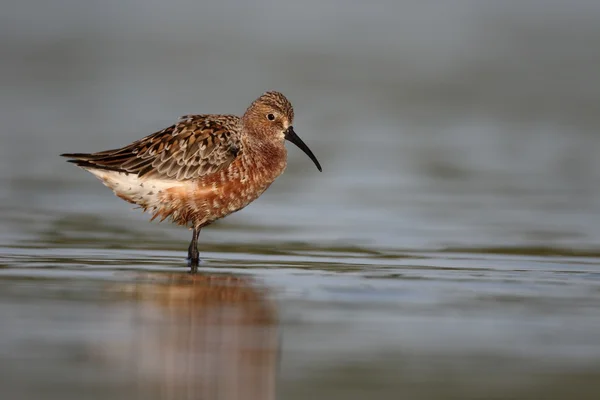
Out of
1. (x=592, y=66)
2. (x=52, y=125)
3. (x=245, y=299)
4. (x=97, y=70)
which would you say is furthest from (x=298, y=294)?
(x=592, y=66)

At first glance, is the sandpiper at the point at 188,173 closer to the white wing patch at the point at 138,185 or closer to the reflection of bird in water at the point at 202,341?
the white wing patch at the point at 138,185

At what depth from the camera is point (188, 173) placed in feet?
37.1

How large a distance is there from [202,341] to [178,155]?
397 centimetres

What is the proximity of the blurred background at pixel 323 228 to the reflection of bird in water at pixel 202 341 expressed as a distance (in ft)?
0.07

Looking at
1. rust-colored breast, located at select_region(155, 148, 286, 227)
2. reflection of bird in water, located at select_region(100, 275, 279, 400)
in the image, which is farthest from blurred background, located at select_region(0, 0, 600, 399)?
rust-colored breast, located at select_region(155, 148, 286, 227)

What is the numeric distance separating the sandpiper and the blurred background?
475mm

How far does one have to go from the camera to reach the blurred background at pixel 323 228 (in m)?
7.20

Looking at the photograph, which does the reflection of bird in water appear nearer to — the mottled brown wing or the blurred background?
the blurred background

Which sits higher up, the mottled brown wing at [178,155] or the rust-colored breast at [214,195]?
the mottled brown wing at [178,155]

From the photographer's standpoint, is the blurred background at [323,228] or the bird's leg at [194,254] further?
the bird's leg at [194,254]

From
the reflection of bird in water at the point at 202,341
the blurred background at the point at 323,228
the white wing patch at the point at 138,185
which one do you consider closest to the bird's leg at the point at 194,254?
the blurred background at the point at 323,228

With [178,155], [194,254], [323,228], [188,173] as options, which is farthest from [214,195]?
[323,228]

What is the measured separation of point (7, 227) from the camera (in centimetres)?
1227

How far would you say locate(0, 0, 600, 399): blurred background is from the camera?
720 cm
